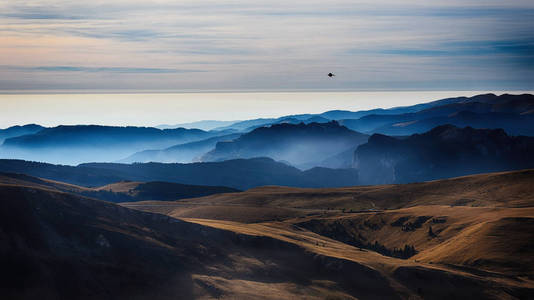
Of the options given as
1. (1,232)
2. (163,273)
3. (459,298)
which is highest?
(1,232)

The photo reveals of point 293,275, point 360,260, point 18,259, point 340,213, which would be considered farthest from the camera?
point 340,213

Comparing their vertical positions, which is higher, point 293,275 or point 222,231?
point 222,231

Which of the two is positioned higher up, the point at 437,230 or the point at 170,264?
the point at 170,264

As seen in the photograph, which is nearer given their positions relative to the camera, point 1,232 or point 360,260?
point 1,232

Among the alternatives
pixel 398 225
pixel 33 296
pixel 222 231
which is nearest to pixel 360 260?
pixel 222 231

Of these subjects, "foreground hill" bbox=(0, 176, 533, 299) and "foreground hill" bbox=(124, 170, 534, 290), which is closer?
"foreground hill" bbox=(0, 176, 533, 299)

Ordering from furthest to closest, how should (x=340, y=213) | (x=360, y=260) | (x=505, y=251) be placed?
(x=340, y=213) < (x=505, y=251) < (x=360, y=260)

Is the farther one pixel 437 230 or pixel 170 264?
pixel 437 230

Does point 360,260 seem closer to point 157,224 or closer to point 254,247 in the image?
point 254,247

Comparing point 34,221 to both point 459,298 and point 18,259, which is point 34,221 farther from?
point 459,298
